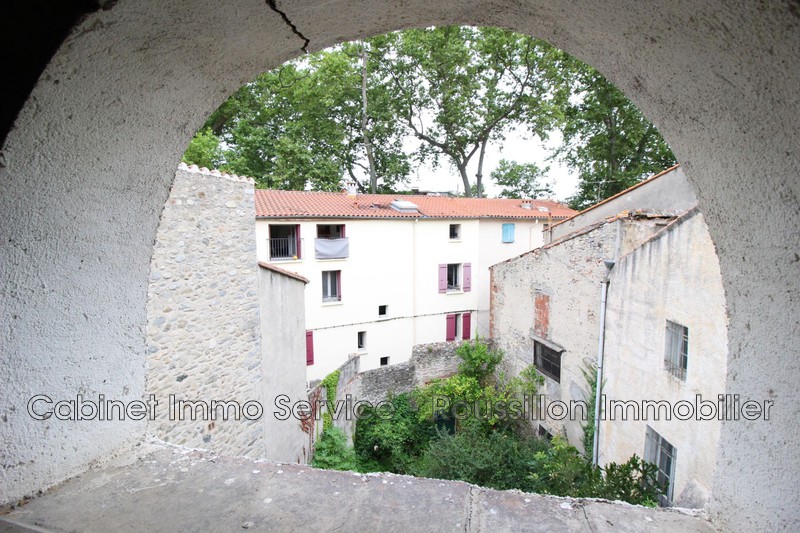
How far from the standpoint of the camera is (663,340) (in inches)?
254

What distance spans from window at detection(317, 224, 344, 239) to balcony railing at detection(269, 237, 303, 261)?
1011 millimetres

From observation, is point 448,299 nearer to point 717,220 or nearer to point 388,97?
point 388,97

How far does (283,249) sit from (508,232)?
363 inches

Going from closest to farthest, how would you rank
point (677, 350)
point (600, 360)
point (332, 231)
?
1. point (677, 350)
2. point (600, 360)
3. point (332, 231)

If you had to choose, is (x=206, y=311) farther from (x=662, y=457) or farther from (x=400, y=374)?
(x=400, y=374)

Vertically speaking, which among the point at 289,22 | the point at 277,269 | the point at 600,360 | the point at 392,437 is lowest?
the point at 392,437

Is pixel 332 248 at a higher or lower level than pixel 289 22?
lower

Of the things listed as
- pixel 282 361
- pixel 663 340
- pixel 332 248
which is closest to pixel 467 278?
pixel 332 248

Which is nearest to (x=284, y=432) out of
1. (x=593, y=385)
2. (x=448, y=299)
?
(x=593, y=385)

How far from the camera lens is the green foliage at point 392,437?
11742mm

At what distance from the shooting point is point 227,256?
5.72 metres

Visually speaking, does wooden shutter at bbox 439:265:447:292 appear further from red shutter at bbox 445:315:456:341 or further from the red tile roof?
the red tile roof

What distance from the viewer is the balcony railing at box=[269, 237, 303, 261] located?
13180 mm

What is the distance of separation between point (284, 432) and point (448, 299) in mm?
9884
